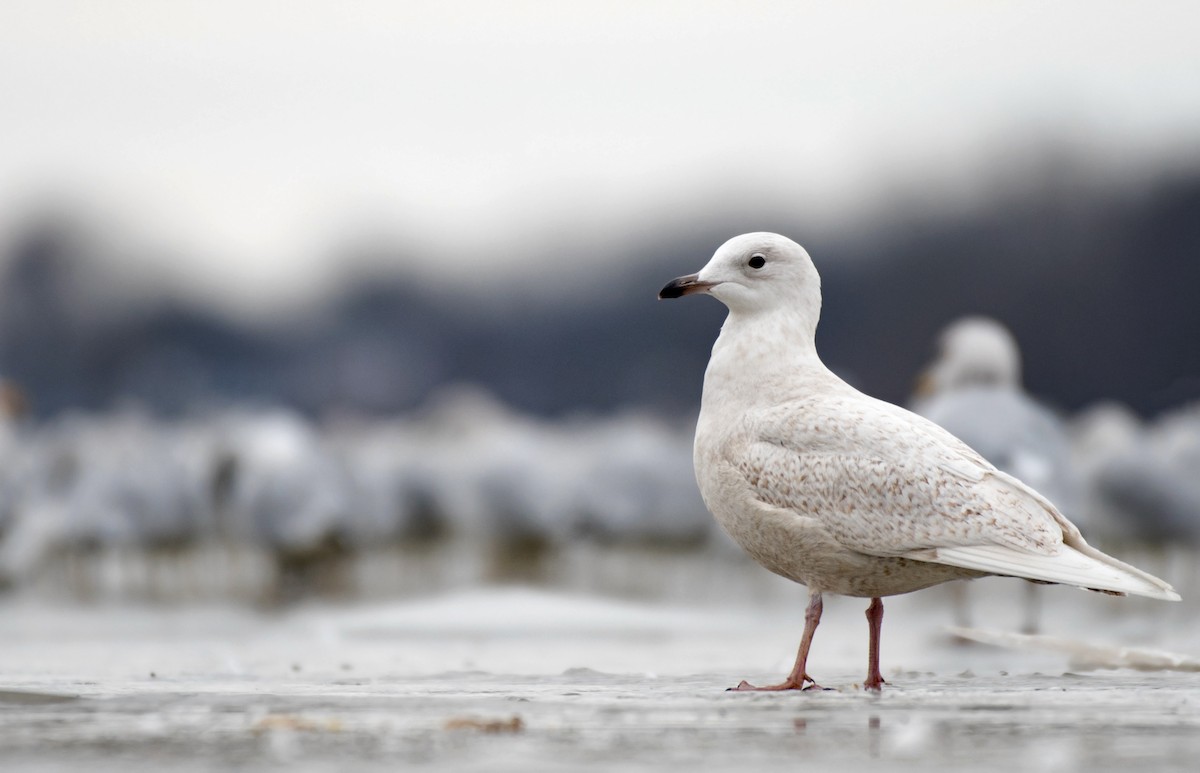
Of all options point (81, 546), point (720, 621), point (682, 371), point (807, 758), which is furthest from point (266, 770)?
point (682, 371)

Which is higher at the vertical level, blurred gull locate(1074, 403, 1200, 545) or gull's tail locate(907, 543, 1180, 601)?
blurred gull locate(1074, 403, 1200, 545)

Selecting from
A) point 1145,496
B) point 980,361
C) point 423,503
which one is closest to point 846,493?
point 980,361

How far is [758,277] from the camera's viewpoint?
587 cm

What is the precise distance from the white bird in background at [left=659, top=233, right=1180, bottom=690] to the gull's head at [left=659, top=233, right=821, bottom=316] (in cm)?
1

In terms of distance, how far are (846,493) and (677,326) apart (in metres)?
21.5

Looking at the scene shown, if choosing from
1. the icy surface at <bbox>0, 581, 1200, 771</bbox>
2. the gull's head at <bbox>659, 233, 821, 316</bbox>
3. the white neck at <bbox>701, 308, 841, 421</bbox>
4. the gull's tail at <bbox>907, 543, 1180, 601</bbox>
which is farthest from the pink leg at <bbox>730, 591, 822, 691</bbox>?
the gull's head at <bbox>659, 233, 821, 316</bbox>

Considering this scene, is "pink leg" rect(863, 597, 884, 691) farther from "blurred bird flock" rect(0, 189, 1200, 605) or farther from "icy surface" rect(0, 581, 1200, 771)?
"blurred bird flock" rect(0, 189, 1200, 605)

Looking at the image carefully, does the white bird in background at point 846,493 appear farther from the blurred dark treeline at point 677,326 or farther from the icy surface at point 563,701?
the blurred dark treeline at point 677,326

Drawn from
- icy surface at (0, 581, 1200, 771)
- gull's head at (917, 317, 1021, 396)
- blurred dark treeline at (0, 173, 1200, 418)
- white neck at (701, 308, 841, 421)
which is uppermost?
blurred dark treeline at (0, 173, 1200, 418)

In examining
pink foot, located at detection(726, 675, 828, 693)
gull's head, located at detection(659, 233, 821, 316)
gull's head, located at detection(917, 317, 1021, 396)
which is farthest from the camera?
gull's head, located at detection(917, 317, 1021, 396)

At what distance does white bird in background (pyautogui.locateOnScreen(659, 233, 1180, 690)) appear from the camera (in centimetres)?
514

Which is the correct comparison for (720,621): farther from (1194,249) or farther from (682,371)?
(1194,249)

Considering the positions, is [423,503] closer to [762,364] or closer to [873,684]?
[762,364]

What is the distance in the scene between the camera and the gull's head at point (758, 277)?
5844 mm
